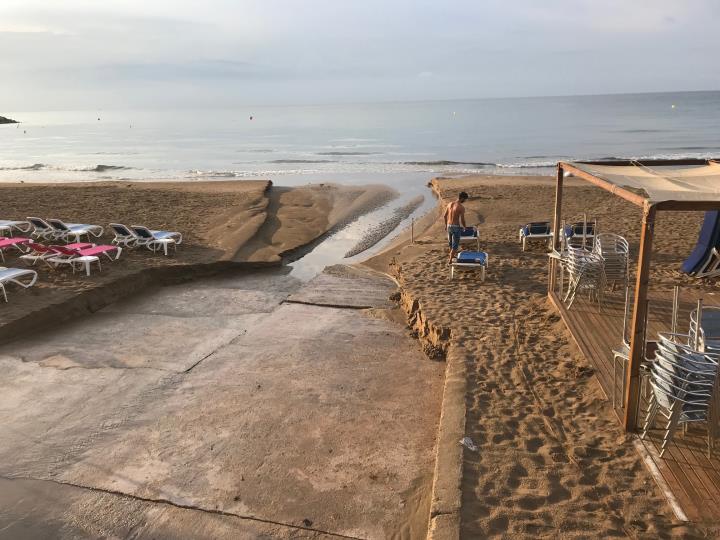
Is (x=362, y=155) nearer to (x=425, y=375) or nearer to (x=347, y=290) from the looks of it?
(x=347, y=290)

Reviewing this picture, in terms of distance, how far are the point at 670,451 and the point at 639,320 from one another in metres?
1.10

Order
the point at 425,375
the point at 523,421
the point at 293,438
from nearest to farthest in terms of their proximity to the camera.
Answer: the point at 523,421 → the point at 293,438 → the point at 425,375

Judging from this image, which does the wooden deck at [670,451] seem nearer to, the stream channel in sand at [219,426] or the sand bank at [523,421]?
the sand bank at [523,421]

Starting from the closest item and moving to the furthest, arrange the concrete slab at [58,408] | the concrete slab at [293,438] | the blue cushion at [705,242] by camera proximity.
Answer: the concrete slab at [293,438], the concrete slab at [58,408], the blue cushion at [705,242]

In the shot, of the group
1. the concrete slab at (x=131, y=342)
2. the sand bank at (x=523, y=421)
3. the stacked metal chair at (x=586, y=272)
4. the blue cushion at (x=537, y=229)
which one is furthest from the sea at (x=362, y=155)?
the stacked metal chair at (x=586, y=272)

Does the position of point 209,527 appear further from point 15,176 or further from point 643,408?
point 15,176

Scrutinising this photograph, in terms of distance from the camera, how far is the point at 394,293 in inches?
404

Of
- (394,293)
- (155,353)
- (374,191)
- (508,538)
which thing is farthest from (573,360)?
(374,191)

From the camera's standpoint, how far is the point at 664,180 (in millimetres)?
6012

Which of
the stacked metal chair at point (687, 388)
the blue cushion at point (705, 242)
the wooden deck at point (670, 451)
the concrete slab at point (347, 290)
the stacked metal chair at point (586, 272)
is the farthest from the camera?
the concrete slab at point (347, 290)

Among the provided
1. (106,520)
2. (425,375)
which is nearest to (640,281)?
(425,375)

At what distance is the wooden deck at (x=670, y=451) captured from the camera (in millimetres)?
4046

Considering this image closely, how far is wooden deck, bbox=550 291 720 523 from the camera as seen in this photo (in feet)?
13.3

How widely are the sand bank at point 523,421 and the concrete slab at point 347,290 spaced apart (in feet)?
1.61
